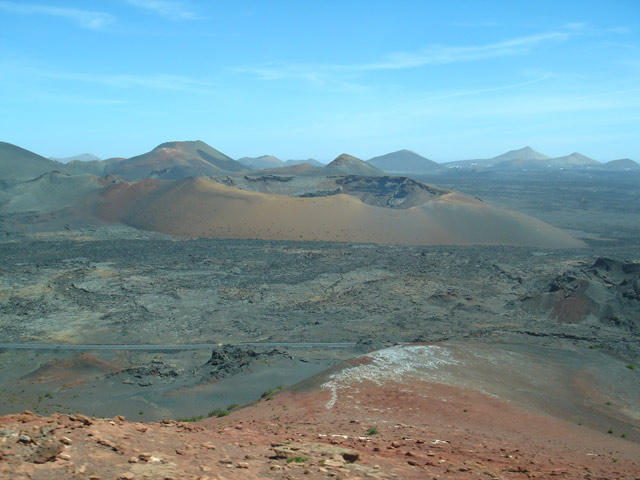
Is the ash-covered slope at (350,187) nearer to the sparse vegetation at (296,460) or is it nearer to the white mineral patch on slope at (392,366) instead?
the white mineral patch on slope at (392,366)

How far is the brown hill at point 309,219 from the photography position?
58.6 metres

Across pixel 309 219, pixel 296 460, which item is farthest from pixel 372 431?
pixel 309 219

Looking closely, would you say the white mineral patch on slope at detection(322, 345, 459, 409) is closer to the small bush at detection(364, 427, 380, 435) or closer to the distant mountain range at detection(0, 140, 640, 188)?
the small bush at detection(364, 427, 380, 435)

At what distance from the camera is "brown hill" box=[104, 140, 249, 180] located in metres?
130

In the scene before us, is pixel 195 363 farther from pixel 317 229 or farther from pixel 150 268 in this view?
pixel 317 229

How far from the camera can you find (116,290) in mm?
34906

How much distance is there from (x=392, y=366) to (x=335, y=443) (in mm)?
8508

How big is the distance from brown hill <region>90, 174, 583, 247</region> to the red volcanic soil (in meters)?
42.3

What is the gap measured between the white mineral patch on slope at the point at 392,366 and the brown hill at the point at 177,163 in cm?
10931

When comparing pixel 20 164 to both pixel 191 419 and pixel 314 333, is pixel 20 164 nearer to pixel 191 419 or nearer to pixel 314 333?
pixel 314 333

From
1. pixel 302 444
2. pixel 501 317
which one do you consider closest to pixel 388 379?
pixel 302 444

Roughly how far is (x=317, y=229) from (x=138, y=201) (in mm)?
25153

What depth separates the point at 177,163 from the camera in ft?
447

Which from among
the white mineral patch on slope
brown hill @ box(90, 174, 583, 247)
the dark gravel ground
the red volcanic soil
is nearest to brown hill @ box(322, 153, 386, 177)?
brown hill @ box(90, 174, 583, 247)
